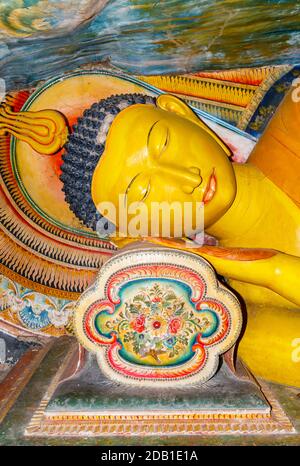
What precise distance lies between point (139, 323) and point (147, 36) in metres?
1.50

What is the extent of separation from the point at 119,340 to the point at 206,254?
0.49 m

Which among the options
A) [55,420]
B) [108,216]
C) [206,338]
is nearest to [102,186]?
[108,216]

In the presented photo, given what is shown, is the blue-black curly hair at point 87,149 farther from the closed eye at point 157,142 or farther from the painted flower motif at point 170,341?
the painted flower motif at point 170,341

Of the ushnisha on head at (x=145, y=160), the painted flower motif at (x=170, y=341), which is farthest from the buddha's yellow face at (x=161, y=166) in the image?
the painted flower motif at (x=170, y=341)

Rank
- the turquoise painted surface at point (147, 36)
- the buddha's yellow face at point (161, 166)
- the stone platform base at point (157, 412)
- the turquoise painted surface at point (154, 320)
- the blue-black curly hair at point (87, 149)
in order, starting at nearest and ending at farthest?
the stone platform base at point (157, 412)
the turquoise painted surface at point (154, 320)
the buddha's yellow face at point (161, 166)
the blue-black curly hair at point (87, 149)
the turquoise painted surface at point (147, 36)

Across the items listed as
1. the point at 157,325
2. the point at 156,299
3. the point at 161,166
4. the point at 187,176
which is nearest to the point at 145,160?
the point at 161,166

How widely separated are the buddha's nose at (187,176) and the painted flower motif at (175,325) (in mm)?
522

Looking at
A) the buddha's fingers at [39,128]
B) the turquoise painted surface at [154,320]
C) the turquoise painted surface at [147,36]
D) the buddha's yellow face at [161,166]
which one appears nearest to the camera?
the turquoise painted surface at [154,320]

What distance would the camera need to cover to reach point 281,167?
208 centimetres

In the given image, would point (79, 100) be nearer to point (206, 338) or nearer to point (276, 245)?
point (276, 245)

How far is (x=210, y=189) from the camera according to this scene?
1915 mm

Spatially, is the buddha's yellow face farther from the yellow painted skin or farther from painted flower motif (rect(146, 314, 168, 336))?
painted flower motif (rect(146, 314, 168, 336))

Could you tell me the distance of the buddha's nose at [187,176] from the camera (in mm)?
1840

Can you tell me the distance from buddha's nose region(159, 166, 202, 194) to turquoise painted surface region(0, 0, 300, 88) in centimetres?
85
